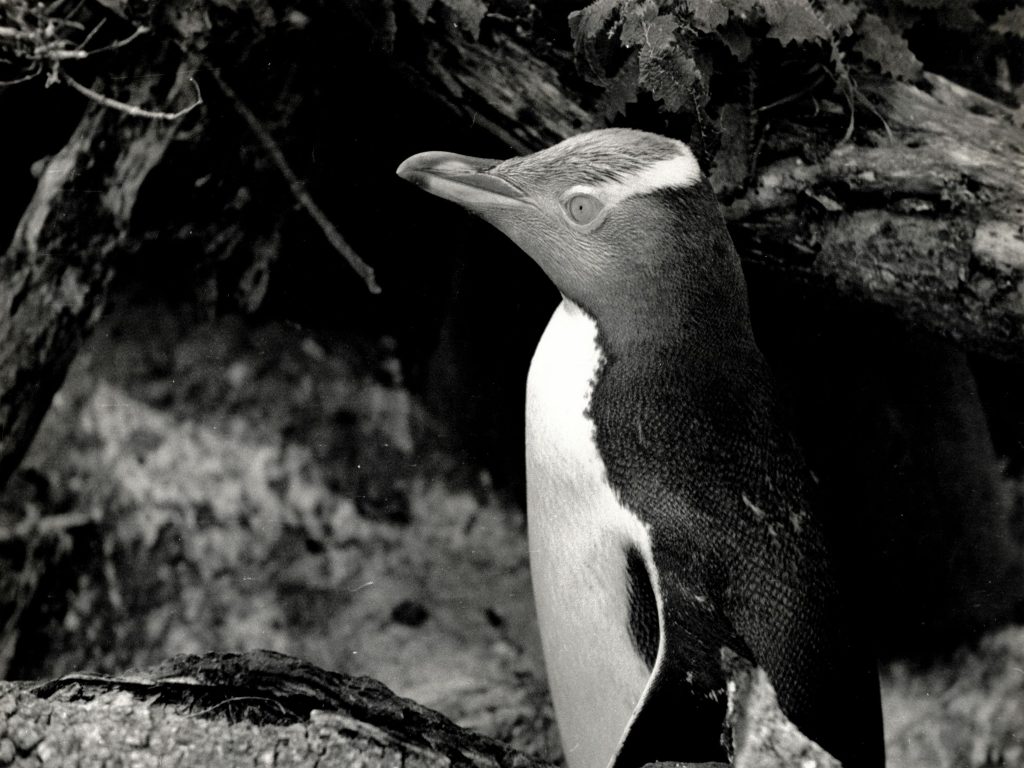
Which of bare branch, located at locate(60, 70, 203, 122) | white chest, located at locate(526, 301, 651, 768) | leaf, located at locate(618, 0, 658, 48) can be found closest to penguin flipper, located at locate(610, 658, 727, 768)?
white chest, located at locate(526, 301, 651, 768)

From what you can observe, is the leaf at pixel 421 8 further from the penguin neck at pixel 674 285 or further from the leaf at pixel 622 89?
the penguin neck at pixel 674 285

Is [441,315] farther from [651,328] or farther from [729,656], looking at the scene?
[729,656]

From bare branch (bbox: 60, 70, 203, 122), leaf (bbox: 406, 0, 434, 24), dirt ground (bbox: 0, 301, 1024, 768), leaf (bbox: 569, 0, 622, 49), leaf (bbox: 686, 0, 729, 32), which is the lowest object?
dirt ground (bbox: 0, 301, 1024, 768)

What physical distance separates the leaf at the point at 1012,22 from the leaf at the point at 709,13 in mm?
662

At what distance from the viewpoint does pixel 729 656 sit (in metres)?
1.41

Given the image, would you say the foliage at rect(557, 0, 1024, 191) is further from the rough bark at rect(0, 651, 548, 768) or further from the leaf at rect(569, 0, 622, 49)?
the rough bark at rect(0, 651, 548, 768)

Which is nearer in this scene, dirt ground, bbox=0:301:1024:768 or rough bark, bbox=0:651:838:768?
rough bark, bbox=0:651:838:768

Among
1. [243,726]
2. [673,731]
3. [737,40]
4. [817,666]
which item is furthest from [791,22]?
[243,726]

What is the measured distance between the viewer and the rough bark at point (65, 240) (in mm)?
2100

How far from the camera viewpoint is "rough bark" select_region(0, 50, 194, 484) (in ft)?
6.89

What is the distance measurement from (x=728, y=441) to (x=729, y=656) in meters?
0.35

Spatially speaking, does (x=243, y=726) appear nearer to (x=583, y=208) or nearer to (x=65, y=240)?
(x=583, y=208)

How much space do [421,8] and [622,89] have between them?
397 mm

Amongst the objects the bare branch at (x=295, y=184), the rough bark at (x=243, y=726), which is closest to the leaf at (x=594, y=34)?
the bare branch at (x=295, y=184)
